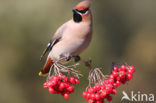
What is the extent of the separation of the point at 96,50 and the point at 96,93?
3825mm

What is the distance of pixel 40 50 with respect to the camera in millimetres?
6340

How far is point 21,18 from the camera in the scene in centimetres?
665

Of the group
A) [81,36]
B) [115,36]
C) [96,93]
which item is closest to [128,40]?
[115,36]

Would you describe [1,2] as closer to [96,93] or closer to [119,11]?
[119,11]

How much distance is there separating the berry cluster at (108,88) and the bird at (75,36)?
0.69 m

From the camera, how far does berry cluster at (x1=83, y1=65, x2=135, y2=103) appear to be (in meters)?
2.93

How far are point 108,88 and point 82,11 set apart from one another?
3.08 ft

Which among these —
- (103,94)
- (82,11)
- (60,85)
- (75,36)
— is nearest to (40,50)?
(75,36)

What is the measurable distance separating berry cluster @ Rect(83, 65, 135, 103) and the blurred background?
282cm

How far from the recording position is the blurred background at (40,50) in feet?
21.0

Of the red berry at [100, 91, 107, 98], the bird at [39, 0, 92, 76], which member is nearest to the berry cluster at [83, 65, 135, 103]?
the red berry at [100, 91, 107, 98]

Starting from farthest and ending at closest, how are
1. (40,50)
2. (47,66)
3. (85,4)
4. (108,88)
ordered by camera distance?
1. (40,50)
2. (47,66)
3. (85,4)
4. (108,88)

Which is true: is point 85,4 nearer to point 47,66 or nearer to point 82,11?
point 82,11

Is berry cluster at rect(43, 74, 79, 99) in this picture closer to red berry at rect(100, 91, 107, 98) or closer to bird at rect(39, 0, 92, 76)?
red berry at rect(100, 91, 107, 98)
